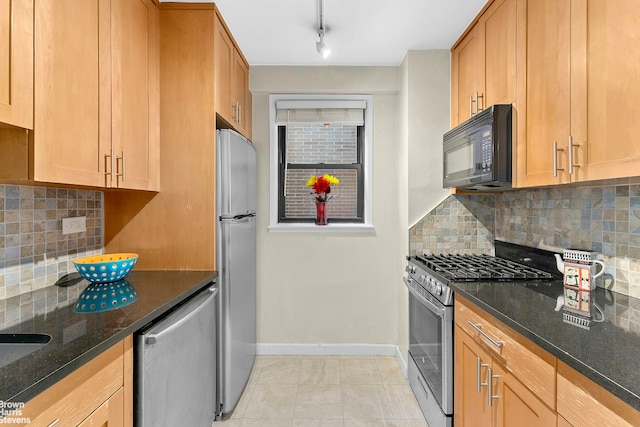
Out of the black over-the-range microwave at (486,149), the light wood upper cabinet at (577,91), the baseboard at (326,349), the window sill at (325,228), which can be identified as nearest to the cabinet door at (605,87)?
the light wood upper cabinet at (577,91)

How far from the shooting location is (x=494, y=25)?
199 centimetres

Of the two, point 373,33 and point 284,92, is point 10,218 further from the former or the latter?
point 373,33

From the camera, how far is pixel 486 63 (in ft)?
6.85

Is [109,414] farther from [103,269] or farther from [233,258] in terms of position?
[233,258]

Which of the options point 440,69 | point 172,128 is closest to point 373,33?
point 440,69

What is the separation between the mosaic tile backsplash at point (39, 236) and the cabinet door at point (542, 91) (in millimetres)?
2360

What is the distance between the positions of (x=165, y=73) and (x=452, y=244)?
2295 millimetres

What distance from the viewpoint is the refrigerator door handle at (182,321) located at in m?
1.27

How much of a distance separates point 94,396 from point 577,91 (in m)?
2.00

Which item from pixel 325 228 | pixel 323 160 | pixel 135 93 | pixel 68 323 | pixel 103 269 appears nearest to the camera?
pixel 68 323

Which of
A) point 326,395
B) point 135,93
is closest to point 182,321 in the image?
point 135,93

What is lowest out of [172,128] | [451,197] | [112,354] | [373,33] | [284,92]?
[112,354]

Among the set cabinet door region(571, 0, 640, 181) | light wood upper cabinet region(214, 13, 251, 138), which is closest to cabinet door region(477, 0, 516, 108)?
cabinet door region(571, 0, 640, 181)

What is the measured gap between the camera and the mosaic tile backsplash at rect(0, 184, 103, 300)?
1492 mm
